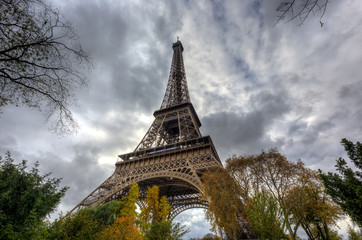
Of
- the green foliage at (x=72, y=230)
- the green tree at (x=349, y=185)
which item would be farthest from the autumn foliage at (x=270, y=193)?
the green foliage at (x=72, y=230)

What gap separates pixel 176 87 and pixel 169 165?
24972 mm

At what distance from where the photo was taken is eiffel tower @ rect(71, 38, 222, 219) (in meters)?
22.8

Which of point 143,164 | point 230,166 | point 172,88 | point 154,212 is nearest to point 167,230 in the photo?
point 230,166

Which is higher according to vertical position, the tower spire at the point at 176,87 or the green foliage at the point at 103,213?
the tower spire at the point at 176,87

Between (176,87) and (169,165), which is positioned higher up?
(176,87)

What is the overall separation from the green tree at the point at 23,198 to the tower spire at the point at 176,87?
2863cm

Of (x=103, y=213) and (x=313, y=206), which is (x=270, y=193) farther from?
(x=103, y=213)

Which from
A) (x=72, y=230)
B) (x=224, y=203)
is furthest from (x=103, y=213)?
(x=224, y=203)

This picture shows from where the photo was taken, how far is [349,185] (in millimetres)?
11273

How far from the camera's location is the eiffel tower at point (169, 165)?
22812 mm

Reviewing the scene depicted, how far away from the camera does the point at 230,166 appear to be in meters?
18.4

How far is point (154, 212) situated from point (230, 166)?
1158 cm

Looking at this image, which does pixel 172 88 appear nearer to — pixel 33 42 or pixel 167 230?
pixel 167 230

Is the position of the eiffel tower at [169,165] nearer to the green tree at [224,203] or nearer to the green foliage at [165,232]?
the green tree at [224,203]
